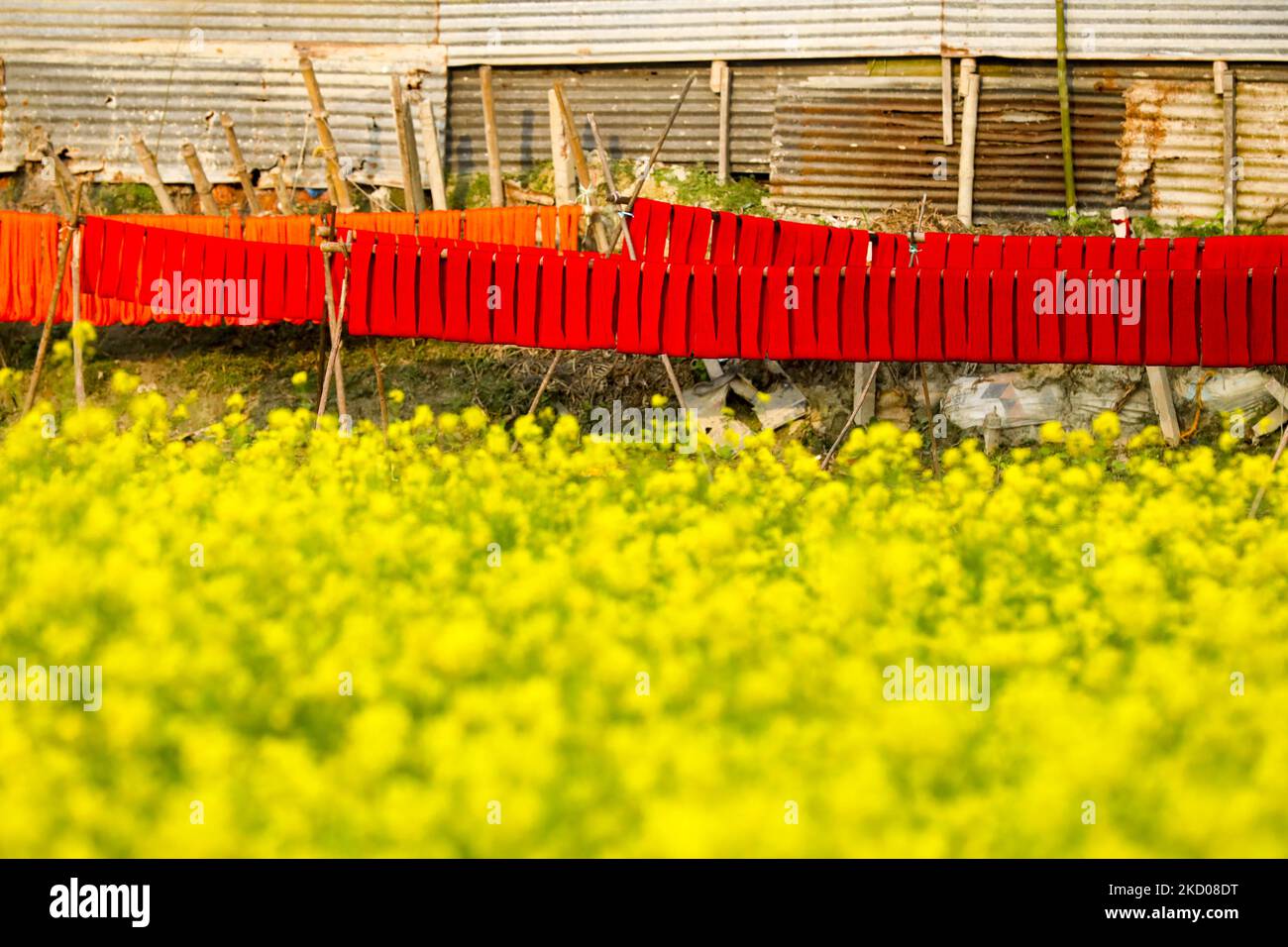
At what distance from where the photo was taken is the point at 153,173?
54.0ft

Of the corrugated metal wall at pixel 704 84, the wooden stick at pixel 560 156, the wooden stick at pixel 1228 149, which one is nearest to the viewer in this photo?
the wooden stick at pixel 1228 149

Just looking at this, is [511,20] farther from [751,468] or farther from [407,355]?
[751,468]

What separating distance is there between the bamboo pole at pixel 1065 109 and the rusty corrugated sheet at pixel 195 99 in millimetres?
7478

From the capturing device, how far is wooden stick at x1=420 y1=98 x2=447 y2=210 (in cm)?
1678

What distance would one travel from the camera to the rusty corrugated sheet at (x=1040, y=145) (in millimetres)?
16172

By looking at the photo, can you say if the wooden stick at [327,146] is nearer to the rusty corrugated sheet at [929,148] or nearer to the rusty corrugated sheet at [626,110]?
the rusty corrugated sheet at [626,110]

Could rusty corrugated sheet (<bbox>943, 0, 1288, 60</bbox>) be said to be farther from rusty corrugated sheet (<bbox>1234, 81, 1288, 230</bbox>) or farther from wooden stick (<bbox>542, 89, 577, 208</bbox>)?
wooden stick (<bbox>542, 89, 577, 208</bbox>)

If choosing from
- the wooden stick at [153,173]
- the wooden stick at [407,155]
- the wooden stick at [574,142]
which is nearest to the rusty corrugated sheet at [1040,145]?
the wooden stick at [574,142]

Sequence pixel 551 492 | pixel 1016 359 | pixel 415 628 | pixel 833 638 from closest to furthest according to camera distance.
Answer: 1. pixel 415 628
2. pixel 833 638
3. pixel 551 492
4. pixel 1016 359

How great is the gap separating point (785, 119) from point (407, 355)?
5.46 metres

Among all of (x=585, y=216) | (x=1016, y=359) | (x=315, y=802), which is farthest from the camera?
(x=585, y=216)

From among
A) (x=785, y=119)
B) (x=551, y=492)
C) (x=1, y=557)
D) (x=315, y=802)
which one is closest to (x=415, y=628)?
(x=315, y=802)

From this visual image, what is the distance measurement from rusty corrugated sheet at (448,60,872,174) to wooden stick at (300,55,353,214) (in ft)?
5.30

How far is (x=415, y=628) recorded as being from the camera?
5.59 meters
